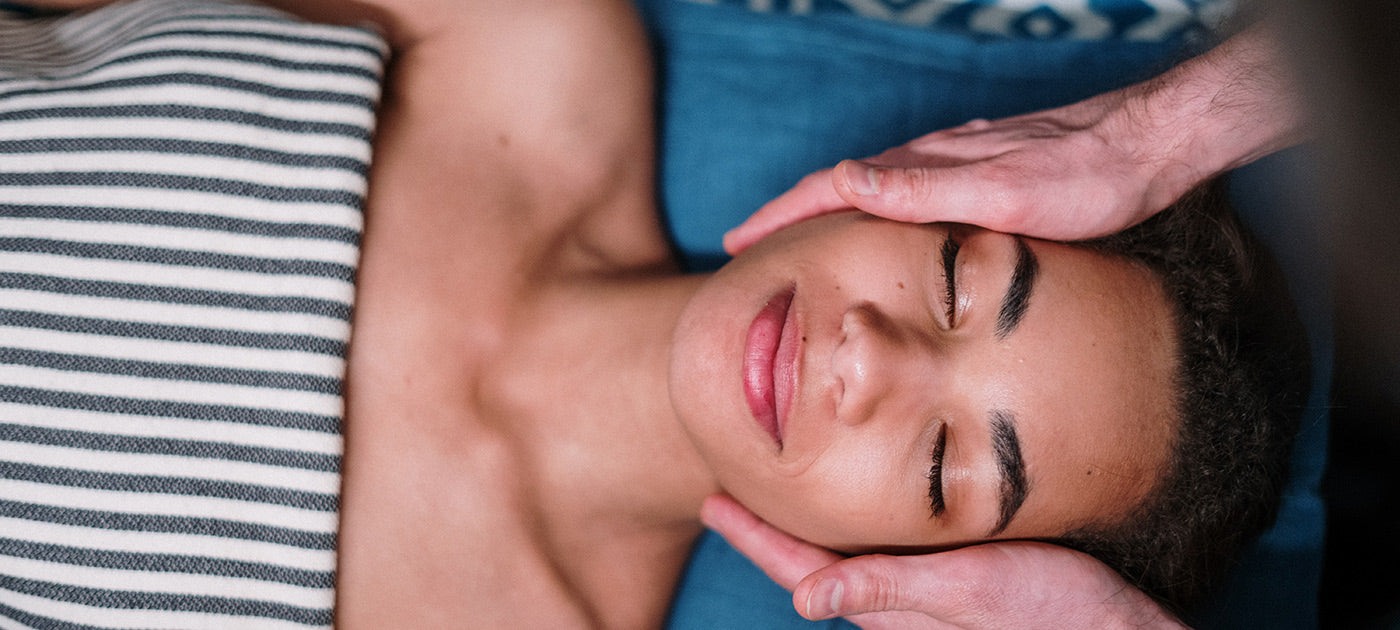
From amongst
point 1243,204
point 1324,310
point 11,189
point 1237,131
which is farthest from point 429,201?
point 1324,310

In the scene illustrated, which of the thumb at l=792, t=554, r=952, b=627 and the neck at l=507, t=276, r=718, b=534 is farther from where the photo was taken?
the neck at l=507, t=276, r=718, b=534

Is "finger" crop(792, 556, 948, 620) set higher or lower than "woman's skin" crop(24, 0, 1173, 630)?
lower

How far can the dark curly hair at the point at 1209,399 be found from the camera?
1.23m

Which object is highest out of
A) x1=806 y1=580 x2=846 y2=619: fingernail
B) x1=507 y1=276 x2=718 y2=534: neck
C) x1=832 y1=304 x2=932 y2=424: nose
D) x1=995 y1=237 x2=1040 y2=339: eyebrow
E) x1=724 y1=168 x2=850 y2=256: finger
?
x1=724 y1=168 x2=850 y2=256: finger

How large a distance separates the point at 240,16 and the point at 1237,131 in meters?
1.59

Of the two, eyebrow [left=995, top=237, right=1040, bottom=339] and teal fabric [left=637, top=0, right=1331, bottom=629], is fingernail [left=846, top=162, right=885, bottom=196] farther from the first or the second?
teal fabric [left=637, top=0, right=1331, bottom=629]

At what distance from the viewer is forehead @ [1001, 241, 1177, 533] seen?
1082mm

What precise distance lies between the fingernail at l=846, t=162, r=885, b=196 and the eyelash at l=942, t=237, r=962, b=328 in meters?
0.13

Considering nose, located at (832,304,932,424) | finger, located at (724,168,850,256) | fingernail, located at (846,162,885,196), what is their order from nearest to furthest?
nose, located at (832,304,932,424)
fingernail, located at (846,162,885,196)
finger, located at (724,168,850,256)

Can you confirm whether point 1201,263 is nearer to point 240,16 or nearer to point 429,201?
point 429,201

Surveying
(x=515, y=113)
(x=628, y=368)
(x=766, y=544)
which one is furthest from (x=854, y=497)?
(x=515, y=113)

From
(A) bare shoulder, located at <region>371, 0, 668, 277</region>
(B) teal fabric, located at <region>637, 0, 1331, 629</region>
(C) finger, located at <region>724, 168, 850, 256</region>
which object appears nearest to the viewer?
(C) finger, located at <region>724, 168, 850, 256</region>

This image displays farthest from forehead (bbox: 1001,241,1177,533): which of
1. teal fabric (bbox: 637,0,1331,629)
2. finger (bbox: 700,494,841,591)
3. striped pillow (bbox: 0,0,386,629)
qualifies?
striped pillow (bbox: 0,0,386,629)

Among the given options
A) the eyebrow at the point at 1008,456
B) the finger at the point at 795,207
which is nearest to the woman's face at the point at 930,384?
the eyebrow at the point at 1008,456
